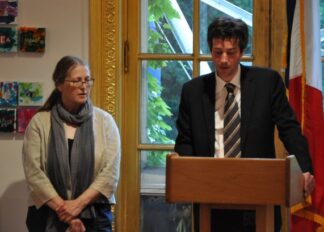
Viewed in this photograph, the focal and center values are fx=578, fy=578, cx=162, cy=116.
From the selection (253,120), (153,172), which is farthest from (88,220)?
(253,120)

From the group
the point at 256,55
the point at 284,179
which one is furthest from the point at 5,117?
the point at 284,179

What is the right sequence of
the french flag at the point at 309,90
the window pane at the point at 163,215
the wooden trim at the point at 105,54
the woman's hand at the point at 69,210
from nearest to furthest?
1. the woman's hand at the point at 69,210
2. the french flag at the point at 309,90
3. the wooden trim at the point at 105,54
4. the window pane at the point at 163,215

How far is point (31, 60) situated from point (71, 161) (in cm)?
72

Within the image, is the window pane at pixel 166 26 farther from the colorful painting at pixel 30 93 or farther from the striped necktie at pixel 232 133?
the striped necktie at pixel 232 133

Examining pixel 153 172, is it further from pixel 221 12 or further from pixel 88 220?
pixel 221 12

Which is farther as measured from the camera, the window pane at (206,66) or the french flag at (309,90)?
the window pane at (206,66)

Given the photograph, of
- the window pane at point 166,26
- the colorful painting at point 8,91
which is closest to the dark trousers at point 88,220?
the colorful painting at point 8,91

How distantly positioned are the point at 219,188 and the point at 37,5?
177 centimetres

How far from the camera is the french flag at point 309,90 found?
105 inches

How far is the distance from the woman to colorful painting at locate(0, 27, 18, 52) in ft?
1.55

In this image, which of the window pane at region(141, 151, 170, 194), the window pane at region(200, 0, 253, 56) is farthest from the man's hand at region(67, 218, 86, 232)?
the window pane at region(200, 0, 253, 56)

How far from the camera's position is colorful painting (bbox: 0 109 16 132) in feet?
9.80

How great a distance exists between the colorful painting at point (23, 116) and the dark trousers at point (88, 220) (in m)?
0.54

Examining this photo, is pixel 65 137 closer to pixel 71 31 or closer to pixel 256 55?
pixel 71 31
